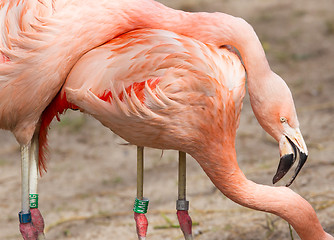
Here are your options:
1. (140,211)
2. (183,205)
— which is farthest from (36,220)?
(183,205)

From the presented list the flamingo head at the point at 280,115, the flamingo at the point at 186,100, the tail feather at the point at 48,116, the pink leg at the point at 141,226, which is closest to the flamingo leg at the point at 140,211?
Answer: the pink leg at the point at 141,226

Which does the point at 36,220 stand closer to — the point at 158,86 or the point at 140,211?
the point at 140,211

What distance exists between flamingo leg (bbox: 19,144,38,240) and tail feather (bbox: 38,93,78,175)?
0.16 m

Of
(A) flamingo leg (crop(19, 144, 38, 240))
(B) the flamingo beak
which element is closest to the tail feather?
(A) flamingo leg (crop(19, 144, 38, 240))

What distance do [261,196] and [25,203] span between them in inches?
41.1

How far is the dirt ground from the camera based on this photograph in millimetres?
3617

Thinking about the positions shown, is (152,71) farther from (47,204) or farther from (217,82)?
(47,204)

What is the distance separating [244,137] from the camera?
4793 mm

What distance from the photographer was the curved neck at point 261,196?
2.48m

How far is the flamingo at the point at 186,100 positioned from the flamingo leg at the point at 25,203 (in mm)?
320

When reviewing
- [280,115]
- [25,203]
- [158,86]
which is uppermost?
[158,86]

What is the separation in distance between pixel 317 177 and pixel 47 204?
6.21 ft

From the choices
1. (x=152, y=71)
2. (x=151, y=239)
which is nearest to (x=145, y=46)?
(x=152, y=71)

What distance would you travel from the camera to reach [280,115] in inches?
96.0
